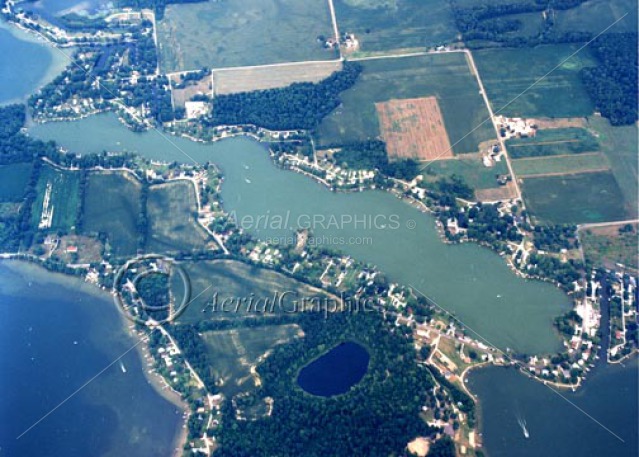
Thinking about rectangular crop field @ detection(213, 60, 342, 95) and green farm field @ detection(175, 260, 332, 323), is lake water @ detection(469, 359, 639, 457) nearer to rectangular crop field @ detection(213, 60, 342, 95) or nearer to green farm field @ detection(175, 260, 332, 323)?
green farm field @ detection(175, 260, 332, 323)

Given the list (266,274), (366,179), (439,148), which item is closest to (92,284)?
(266,274)

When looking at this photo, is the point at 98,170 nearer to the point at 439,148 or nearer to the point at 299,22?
the point at 299,22

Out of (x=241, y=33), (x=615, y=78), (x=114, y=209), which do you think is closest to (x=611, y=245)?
(x=615, y=78)

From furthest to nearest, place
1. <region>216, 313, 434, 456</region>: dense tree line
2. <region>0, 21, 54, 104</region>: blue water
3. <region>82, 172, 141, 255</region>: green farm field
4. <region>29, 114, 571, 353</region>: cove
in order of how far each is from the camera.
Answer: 1. <region>0, 21, 54, 104</region>: blue water
2. <region>82, 172, 141, 255</region>: green farm field
3. <region>29, 114, 571, 353</region>: cove
4. <region>216, 313, 434, 456</region>: dense tree line

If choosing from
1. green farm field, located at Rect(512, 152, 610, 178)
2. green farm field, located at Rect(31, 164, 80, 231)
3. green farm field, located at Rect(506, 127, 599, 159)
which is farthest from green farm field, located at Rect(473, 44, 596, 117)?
green farm field, located at Rect(31, 164, 80, 231)

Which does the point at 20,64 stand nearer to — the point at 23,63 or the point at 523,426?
the point at 23,63
